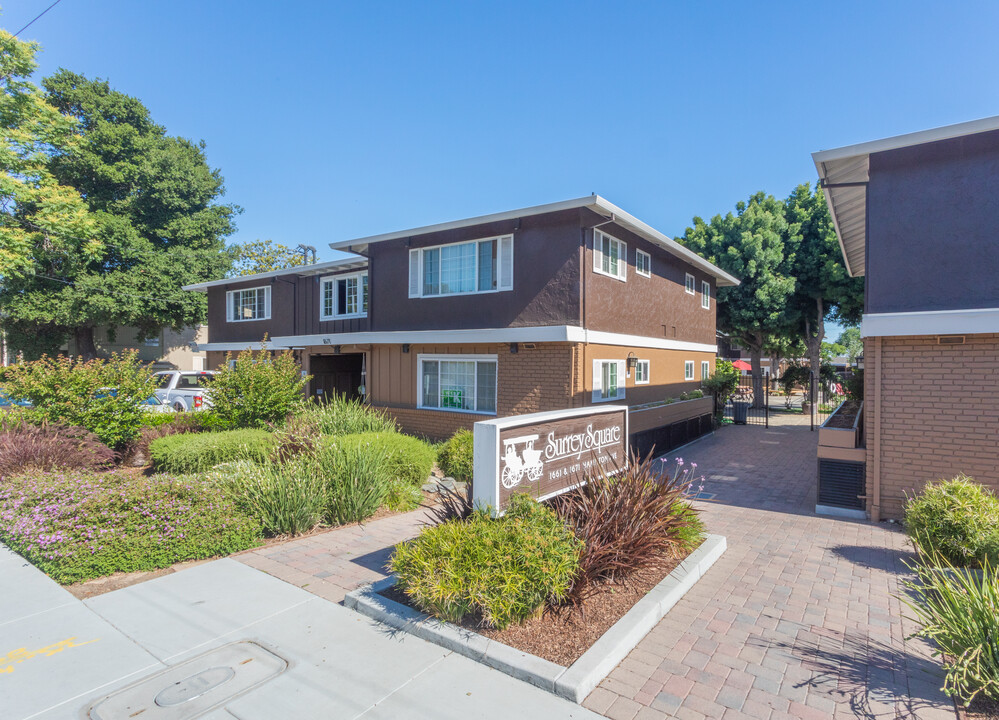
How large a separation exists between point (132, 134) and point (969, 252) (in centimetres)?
3790

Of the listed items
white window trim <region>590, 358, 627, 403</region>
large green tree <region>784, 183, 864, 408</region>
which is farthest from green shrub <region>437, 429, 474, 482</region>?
large green tree <region>784, 183, 864, 408</region>

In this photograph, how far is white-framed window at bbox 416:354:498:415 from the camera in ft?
45.7

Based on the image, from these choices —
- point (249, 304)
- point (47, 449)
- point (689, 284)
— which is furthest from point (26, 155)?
point (689, 284)

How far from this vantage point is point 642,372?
51.1 ft

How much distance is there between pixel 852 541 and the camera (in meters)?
7.15

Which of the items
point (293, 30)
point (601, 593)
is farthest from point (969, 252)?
point (293, 30)

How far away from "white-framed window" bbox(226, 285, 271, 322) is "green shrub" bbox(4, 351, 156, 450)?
11.5 m

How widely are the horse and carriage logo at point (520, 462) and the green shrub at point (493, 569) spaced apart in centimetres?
43

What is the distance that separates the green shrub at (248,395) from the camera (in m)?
11.2

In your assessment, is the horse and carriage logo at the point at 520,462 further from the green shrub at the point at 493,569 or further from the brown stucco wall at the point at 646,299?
the brown stucco wall at the point at 646,299

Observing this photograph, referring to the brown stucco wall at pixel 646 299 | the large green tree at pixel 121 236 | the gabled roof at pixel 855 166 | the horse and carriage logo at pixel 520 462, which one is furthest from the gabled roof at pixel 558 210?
the large green tree at pixel 121 236

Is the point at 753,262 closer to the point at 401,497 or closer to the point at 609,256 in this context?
the point at 609,256

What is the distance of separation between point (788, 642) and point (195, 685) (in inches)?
176

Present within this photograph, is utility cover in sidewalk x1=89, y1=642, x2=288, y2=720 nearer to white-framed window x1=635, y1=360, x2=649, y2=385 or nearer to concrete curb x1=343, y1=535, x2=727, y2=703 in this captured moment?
concrete curb x1=343, y1=535, x2=727, y2=703
